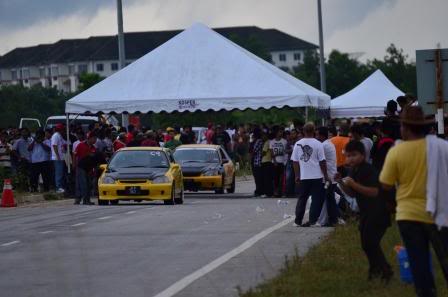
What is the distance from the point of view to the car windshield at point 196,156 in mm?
39312

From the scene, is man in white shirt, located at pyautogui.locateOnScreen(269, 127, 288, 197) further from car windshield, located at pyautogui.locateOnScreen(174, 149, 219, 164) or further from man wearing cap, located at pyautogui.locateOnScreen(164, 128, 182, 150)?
man wearing cap, located at pyautogui.locateOnScreen(164, 128, 182, 150)

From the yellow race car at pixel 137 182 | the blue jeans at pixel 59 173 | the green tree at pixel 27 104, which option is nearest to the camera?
the yellow race car at pixel 137 182

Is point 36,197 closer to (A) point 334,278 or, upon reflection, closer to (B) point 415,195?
(A) point 334,278

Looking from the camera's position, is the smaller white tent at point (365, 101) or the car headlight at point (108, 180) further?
the smaller white tent at point (365, 101)

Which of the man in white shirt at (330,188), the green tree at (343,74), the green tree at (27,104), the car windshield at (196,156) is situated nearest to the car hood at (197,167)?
the car windshield at (196,156)

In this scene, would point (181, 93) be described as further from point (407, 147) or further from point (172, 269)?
point (407, 147)

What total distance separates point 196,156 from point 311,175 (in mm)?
16550

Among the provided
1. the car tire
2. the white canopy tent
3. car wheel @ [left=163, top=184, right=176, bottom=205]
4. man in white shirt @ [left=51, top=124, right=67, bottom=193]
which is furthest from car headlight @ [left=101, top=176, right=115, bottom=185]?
the white canopy tent

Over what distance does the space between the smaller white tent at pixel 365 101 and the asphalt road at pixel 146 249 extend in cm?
2771

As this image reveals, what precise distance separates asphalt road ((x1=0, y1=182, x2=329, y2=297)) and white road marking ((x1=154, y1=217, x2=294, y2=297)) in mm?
11

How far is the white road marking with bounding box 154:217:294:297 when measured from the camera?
13.9 meters

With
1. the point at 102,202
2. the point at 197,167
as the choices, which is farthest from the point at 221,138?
the point at 102,202

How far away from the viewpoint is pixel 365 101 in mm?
59906

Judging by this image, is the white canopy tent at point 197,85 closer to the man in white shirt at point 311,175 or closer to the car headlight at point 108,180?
the car headlight at point 108,180
